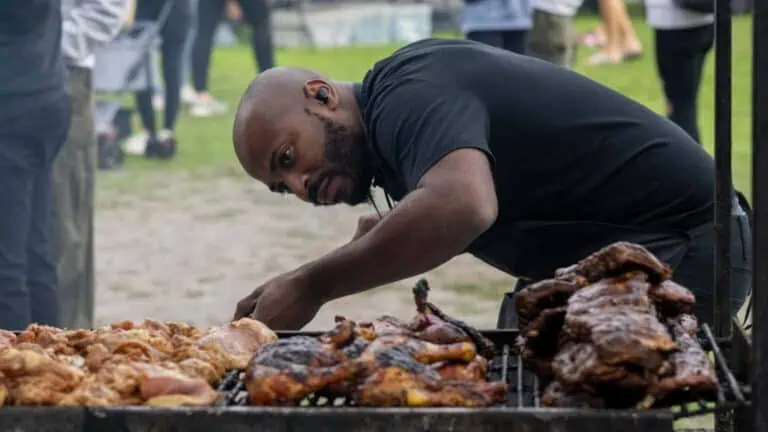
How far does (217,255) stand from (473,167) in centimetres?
588

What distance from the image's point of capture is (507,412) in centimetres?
217

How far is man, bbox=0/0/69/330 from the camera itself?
17.5ft

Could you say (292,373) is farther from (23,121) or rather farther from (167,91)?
(167,91)

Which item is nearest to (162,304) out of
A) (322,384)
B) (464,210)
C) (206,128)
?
(464,210)

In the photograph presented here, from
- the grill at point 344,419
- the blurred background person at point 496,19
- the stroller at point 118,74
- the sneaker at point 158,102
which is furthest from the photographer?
the sneaker at point 158,102

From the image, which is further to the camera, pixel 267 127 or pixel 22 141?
pixel 22 141

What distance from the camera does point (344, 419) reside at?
2.19m

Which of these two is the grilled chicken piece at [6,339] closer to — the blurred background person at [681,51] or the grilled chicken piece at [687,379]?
the grilled chicken piece at [687,379]

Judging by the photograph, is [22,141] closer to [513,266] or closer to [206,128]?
[513,266]

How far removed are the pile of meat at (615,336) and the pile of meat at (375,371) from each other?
131 mm

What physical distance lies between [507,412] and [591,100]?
5.13 ft

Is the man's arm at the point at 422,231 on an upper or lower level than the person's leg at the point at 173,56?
upper

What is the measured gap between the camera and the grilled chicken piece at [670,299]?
2512 millimetres

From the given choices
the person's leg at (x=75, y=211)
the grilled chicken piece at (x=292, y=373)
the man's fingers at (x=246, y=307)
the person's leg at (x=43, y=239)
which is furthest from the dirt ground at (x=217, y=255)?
the grilled chicken piece at (x=292, y=373)
